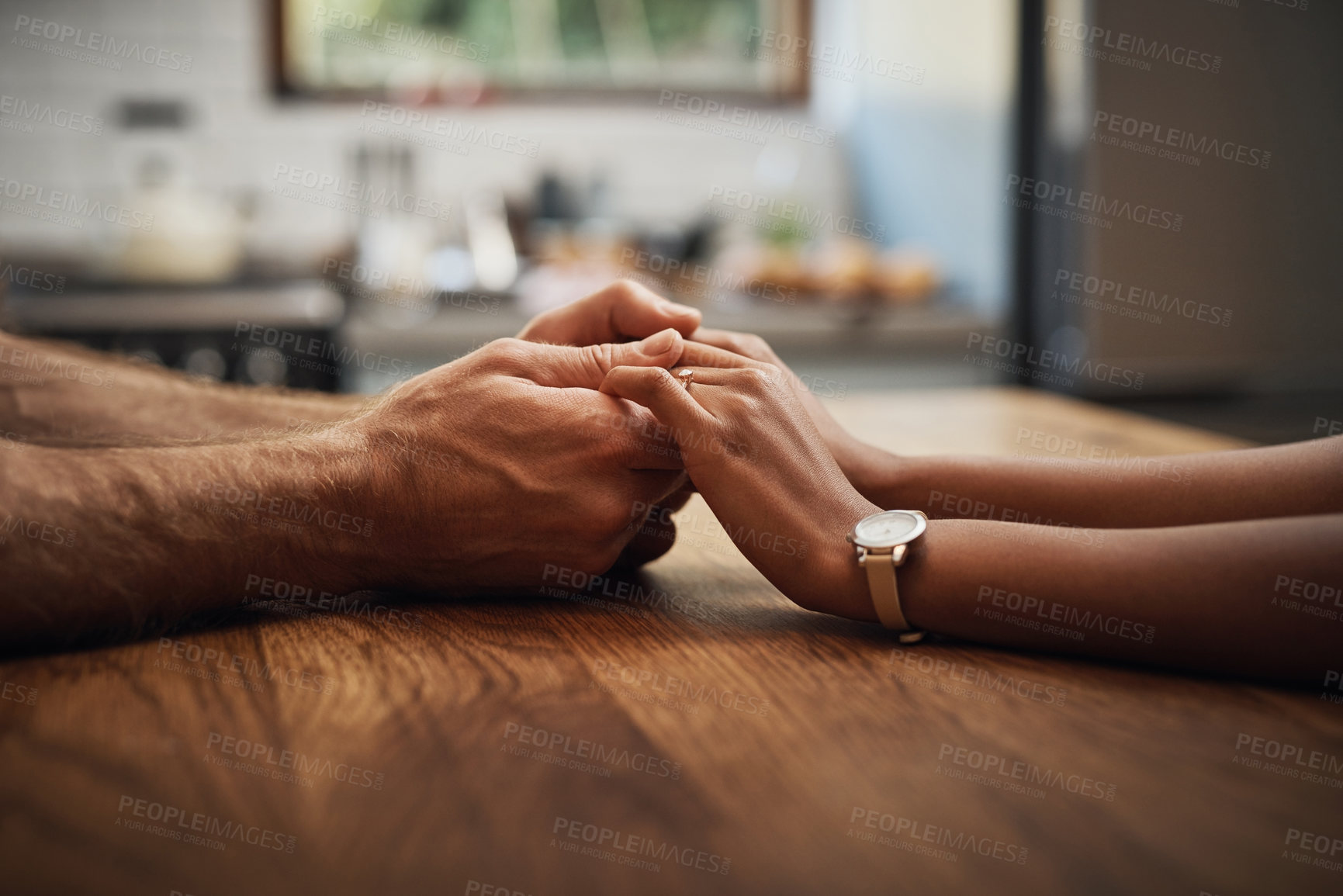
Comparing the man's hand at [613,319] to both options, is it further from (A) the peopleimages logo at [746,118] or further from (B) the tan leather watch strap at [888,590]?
(A) the peopleimages logo at [746,118]

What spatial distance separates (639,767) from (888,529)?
0.26 meters

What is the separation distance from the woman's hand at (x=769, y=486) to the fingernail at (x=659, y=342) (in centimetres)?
5

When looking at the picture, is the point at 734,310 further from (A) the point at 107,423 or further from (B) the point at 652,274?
(A) the point at 107,423

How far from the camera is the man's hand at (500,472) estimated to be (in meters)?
0.71

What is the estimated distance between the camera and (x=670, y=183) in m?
3.80

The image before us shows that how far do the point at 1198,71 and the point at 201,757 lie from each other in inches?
104

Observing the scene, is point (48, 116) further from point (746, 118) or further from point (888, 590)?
point (888, 590)

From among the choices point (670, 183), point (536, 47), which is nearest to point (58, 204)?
point (536, 47)

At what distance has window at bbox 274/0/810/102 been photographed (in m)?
3.58

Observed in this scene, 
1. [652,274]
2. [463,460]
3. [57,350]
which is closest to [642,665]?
[463,460]

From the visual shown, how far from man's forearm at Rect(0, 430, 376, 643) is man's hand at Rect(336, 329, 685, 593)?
0.08 ft

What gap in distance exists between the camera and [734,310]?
285 cm

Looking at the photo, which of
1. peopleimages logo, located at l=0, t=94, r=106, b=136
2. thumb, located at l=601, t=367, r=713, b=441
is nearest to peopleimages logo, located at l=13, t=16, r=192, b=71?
peopleimages logo, located at l=0, t=94, r=106, b=136

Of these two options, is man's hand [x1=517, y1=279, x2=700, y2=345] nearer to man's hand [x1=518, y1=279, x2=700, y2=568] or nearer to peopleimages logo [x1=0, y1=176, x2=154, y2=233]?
man's hand [x1=518, y1=279, x2=700, y2=568]
